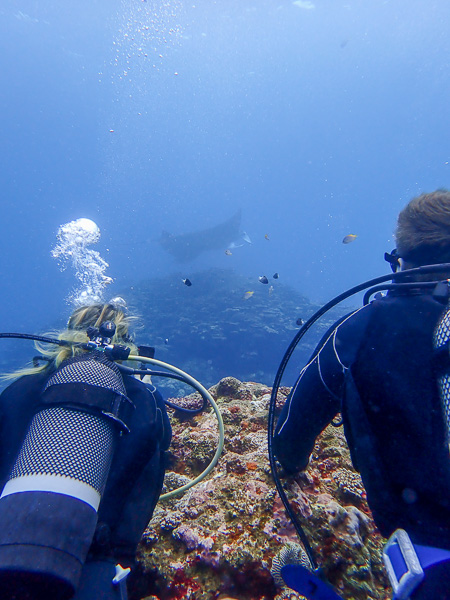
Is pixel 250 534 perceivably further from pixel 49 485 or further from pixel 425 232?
pixel 425 232

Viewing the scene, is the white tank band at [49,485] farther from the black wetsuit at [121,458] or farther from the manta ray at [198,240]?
the manta ray at [198,240]

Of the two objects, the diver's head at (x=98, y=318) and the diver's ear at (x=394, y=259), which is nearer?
the diver's ear at (x=394, y=259)

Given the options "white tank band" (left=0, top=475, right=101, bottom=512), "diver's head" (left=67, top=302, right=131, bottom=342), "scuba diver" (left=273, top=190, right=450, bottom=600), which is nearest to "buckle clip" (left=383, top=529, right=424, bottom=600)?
"scuba diver" (left=273, top=190, right=450, bottom=600)

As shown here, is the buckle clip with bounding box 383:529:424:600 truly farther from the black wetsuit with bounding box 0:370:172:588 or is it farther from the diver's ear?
the diver's ear

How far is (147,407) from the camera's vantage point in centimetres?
205

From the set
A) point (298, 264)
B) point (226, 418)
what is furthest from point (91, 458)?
point (298, 264)

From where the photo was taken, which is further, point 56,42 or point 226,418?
point 56,42

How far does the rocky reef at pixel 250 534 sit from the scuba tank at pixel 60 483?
1.29 m

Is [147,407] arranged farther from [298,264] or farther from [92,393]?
[298,264]

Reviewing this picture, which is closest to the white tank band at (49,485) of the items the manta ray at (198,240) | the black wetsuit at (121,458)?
the black wetsuit at (121,458)

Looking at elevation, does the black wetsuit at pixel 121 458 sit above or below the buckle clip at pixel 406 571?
above

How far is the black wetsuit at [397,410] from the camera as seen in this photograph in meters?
1.37

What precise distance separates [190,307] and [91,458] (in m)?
20.3

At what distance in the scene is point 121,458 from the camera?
6.09 ft
